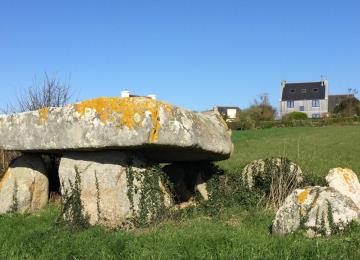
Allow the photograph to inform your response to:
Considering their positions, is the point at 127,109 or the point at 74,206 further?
the point at 74,206

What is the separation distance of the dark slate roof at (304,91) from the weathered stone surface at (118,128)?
298 ft

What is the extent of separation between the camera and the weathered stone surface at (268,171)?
8133 mm

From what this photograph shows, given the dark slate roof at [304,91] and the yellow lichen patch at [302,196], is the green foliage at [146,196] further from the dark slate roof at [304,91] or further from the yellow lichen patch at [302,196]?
the dark slate roof at [304,91]

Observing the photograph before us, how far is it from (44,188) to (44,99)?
6.44 m

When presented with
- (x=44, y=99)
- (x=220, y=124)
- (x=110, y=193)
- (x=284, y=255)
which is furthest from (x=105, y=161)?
A: (x=44, y=99)

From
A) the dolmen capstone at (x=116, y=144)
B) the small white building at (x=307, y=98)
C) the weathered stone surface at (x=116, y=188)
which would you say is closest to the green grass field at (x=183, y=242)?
the weathered stone surface at (x=116, y=188)

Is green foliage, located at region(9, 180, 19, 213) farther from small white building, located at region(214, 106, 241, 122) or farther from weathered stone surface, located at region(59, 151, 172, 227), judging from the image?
small white building, located at region(214, 106, 241, 122)

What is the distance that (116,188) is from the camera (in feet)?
23.4

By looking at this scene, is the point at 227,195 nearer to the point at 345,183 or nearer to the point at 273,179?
the point at 273,179

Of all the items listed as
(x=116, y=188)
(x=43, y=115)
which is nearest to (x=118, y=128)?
(x=116, y=188)

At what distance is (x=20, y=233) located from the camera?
21.5 ft

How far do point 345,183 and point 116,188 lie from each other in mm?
3679

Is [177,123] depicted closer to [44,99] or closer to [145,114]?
[145,114]

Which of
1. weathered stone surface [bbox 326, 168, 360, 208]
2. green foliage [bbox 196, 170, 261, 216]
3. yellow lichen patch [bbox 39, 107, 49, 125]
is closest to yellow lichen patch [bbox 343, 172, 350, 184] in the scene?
weathered stone surface [bbox 326, 168, 360, 208]
